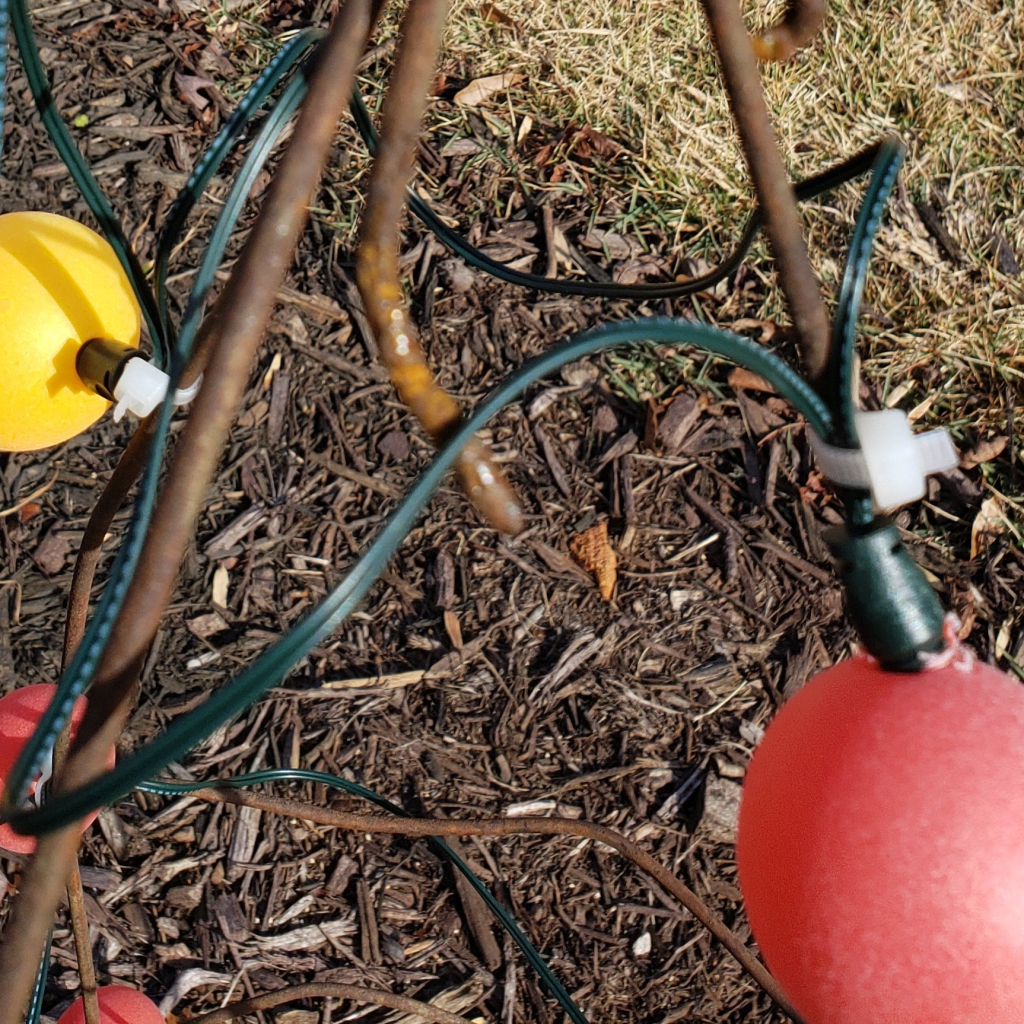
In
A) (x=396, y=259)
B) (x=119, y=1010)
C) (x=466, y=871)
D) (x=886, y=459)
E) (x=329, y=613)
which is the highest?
(x=396, y=259)

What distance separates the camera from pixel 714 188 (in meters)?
2.13

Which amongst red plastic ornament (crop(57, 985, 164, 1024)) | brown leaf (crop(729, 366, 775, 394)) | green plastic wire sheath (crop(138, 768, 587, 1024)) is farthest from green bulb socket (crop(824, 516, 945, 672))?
brown leaf (crop(729, 366, 775, 394))

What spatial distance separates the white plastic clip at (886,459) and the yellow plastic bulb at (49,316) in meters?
0.83

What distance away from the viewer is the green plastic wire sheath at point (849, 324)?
682mm

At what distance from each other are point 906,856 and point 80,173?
100cm

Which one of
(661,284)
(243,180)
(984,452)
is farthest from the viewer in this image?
(984,452)

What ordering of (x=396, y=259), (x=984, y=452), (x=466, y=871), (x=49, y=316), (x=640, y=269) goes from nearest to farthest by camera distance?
(x=396, y=259) → (x=49, y=316) → (x=466, y=871) → (x=984, y=452) → (x=640, y=269)

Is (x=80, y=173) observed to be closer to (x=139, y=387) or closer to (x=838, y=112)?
(x=139, y=387)

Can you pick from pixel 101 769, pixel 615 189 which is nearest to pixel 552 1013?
pixel 101 769

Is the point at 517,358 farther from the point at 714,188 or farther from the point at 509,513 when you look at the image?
the point at 509,513

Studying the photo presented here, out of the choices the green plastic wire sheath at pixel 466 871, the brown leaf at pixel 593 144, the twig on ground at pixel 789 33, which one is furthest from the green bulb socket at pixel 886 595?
the brown leaf at pixel 593 144

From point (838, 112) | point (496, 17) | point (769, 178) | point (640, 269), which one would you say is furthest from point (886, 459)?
point (496, 17)

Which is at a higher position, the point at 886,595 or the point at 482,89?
the point at 482,89

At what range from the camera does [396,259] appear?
0.63 m
